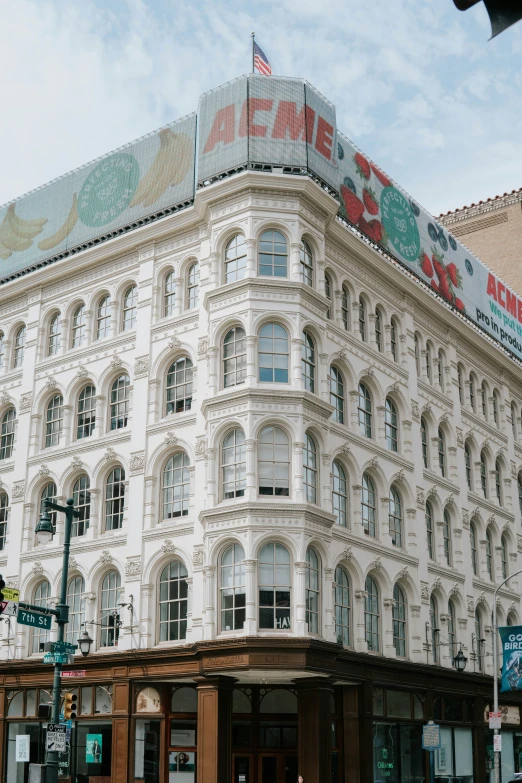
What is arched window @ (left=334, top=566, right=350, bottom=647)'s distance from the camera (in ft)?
107

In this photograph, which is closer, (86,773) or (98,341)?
(86,773)

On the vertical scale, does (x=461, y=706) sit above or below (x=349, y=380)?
below

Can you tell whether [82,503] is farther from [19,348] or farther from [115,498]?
[19,348]

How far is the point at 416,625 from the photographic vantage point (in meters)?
36.7

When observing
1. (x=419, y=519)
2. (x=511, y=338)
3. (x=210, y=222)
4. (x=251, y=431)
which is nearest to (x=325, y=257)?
(x=210, y=222)

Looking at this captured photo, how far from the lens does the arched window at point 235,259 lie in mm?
33000

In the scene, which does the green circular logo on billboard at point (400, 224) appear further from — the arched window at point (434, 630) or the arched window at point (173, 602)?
the arched window at point (173, 602)

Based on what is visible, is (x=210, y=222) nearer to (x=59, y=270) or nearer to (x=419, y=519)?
(x=59, y=270)

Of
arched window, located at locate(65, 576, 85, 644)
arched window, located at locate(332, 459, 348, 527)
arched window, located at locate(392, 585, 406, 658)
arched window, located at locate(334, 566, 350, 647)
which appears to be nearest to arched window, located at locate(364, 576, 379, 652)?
arched window, located at locate(334, 566, 350, 647)

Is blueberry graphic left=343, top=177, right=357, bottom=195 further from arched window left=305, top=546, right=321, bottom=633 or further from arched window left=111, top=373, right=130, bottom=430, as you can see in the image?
arched window left=305, top=546, right=321, bottom=633

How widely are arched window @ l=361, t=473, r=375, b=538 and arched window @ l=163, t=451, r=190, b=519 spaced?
6.67 metres

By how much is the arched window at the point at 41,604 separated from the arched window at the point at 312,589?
35.6 feet

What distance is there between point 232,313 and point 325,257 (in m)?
5.44

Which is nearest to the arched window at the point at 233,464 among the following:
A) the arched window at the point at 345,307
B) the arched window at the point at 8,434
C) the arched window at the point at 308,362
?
the arched window at the point at 308,362
